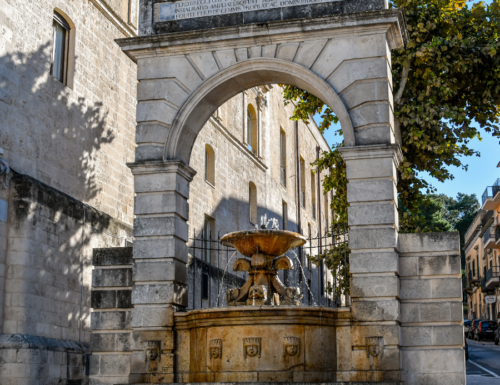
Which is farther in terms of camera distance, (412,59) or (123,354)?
(412,59)

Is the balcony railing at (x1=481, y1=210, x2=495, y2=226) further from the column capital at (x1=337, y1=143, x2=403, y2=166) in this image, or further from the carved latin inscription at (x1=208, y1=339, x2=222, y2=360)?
the carved latin inscription at (x1=208, y1=339, x2=222, y2=360)

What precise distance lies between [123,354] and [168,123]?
12.9ft

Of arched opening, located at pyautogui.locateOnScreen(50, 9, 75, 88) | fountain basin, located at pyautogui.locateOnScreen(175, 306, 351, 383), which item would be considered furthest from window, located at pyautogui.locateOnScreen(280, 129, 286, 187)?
fountain basin, located at pyautogui.locateOnScreen(175, 306, 351, 383)

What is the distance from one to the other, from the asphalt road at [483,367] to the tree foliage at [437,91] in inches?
171

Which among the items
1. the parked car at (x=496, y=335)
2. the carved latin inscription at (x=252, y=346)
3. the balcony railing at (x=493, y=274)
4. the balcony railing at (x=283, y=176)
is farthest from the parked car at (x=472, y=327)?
the carved latin inscription at (x=252, y=346)

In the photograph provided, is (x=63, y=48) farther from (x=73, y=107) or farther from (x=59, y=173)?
(x=59, y=173)

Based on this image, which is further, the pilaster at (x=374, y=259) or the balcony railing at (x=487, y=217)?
the balcony railing at (x=487, y=217)

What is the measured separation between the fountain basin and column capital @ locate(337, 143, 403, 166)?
2.40 metres

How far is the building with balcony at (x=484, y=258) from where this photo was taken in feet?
155

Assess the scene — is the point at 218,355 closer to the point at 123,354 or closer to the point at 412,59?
the point at 123,354

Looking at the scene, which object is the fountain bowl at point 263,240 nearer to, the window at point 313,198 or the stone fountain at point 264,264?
the stone fountain at point 264,264

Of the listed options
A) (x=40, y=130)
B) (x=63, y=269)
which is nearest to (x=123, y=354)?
(x=63, y=269)

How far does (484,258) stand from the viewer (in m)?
52.8

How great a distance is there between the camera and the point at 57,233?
16750 mm
